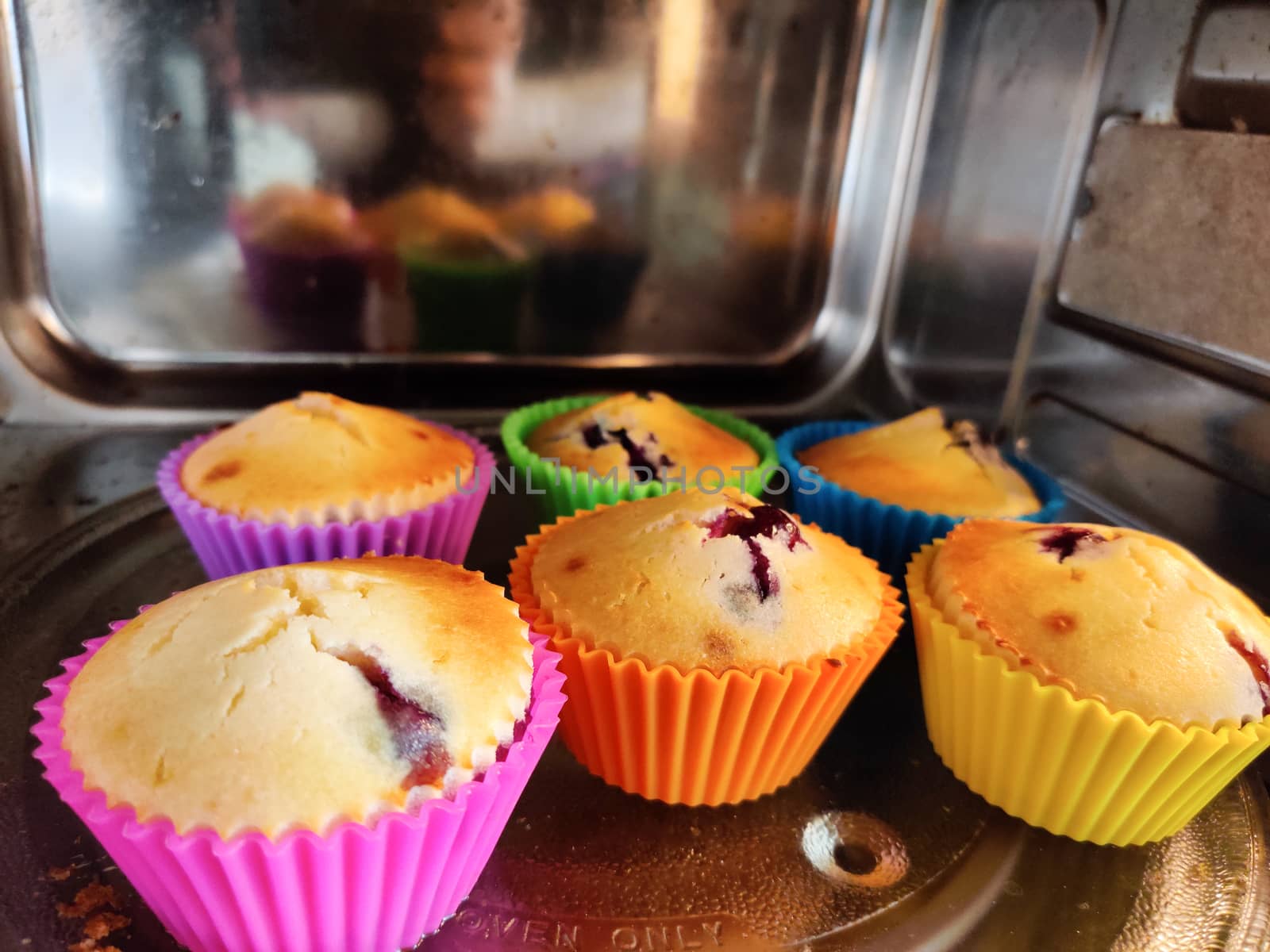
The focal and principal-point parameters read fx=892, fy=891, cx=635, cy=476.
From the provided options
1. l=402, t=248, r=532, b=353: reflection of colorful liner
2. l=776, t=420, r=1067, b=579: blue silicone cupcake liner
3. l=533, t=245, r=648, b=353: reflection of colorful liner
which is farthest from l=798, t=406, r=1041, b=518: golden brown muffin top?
l=402, t=248, r=532, b=353: reflection of colorful liner

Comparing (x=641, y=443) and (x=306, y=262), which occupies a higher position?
(x=306, y=262)

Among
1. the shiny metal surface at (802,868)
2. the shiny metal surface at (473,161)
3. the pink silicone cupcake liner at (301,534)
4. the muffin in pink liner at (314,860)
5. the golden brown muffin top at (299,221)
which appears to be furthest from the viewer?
the golden brown muffin top at (299,221)

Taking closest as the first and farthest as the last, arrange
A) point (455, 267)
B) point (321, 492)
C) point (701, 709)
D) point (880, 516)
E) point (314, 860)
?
point (314, 860)
point (701, 709)
point (321, 492)
point (880, 516)
point (455, 267)

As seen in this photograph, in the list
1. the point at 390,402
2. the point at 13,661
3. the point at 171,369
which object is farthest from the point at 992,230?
the point at 13,661

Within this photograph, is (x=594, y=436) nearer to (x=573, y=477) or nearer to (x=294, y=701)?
(x=573, y=477)

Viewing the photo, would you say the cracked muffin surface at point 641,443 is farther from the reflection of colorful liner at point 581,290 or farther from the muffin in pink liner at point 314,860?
the muffin in pink liner at point 314,860

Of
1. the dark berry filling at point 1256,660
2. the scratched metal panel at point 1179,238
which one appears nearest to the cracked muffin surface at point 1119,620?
the dark berry filling at point 1256,660

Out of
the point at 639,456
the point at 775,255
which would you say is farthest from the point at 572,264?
the point at 639,456
